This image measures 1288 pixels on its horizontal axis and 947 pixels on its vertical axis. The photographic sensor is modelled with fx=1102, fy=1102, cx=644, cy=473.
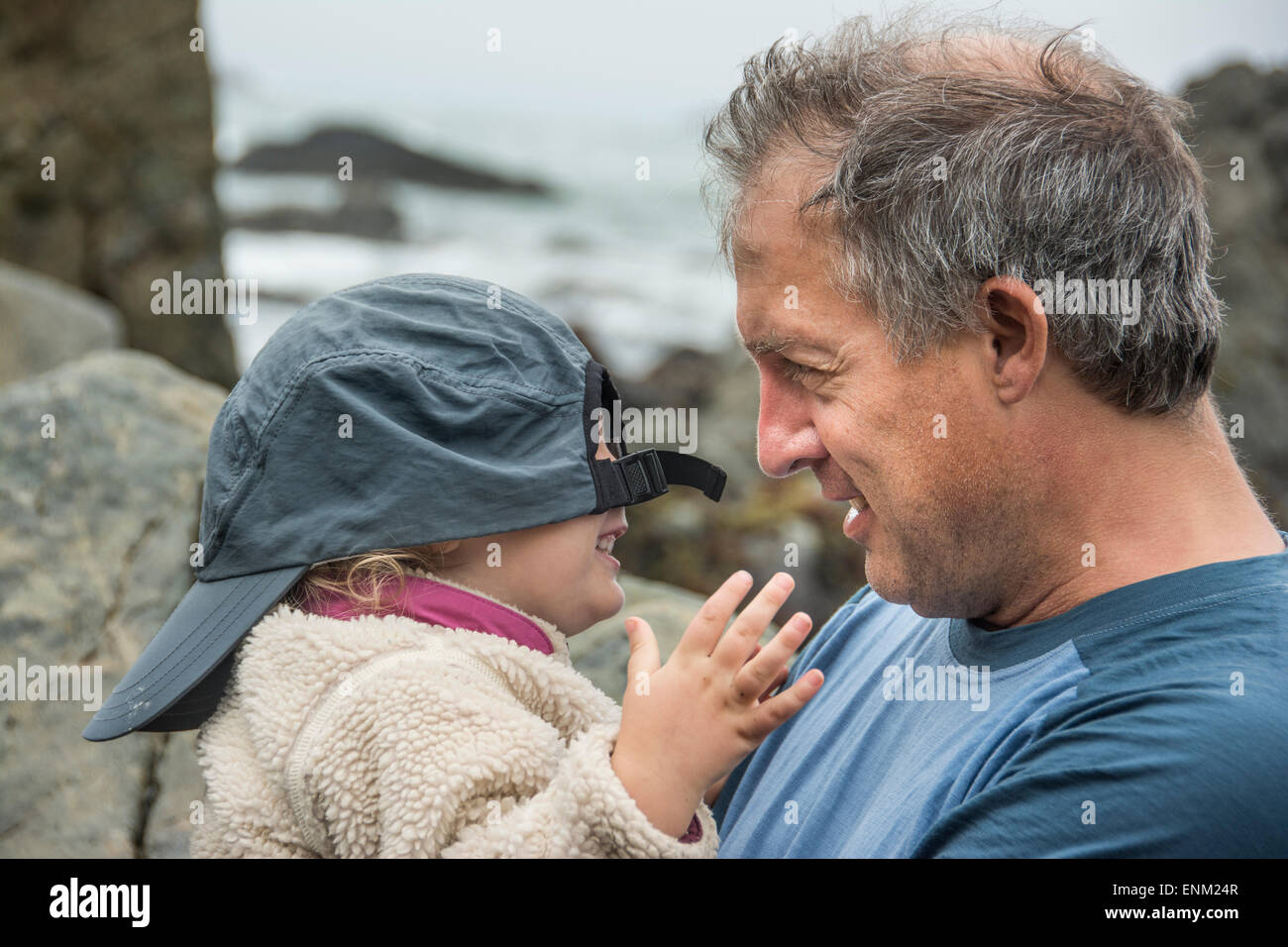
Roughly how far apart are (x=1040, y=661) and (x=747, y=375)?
6.79 meters

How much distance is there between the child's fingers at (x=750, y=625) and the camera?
1473 mm

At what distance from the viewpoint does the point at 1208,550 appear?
1.36 m

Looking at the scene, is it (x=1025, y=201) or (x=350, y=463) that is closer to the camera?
(x=1025, y=201)

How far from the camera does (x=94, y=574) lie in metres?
2.86

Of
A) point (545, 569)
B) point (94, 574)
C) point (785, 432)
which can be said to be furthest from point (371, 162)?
point (785, 432)

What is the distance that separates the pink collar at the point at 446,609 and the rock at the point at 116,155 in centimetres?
493

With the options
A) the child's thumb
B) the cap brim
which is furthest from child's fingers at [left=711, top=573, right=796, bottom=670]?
the cap brim

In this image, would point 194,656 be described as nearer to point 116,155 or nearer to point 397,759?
point 397,759

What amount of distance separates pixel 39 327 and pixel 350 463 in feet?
12.7

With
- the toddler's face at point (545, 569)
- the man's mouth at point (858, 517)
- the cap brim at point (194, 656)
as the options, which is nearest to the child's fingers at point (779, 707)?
the man's mouth at point (858, 517)

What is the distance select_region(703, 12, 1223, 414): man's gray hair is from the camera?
1.39m

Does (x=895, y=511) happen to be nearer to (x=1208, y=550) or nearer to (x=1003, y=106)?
(x=1208, y=550)

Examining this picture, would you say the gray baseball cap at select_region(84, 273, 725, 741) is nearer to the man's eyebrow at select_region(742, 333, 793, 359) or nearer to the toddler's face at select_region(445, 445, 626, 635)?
the toddler's face at select_region(445, 445, 626, 635)

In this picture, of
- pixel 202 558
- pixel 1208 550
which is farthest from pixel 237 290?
pixel 1208 550
